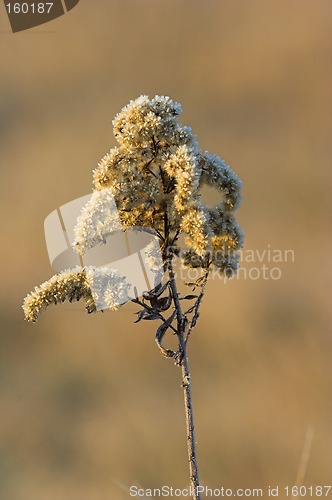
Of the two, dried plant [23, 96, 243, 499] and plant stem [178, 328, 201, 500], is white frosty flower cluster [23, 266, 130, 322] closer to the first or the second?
dried plant [23, 96, 243, 499]

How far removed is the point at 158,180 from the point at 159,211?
88 millimetres

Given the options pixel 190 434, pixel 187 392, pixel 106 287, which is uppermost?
pixel 106 287

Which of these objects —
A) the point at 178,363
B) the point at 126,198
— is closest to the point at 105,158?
the point at 126,198

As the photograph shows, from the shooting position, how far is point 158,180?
2039 millimetres

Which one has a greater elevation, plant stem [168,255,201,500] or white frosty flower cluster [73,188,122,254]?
white frosty flower cluster [73,188,122,254]

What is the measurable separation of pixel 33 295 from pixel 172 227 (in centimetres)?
43

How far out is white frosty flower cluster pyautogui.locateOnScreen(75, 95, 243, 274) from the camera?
6.44 ft

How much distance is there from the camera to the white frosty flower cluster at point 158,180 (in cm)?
196

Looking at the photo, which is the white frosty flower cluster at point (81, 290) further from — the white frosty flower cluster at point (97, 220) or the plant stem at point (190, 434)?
the plant stem at point (190, 434)

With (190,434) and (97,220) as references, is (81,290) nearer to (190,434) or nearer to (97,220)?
(97,220)

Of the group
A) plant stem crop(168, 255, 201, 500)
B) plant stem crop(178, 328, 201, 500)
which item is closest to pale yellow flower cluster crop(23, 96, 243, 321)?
plant stem crop(168, 255, 201, 500)

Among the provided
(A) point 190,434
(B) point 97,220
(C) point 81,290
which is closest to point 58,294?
(C) point 81,290

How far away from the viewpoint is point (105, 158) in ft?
6.76

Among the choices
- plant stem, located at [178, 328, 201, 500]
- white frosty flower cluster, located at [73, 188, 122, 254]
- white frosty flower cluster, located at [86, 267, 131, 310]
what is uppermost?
white frosty flower cluster, located at [73, 188, 122, 254]
